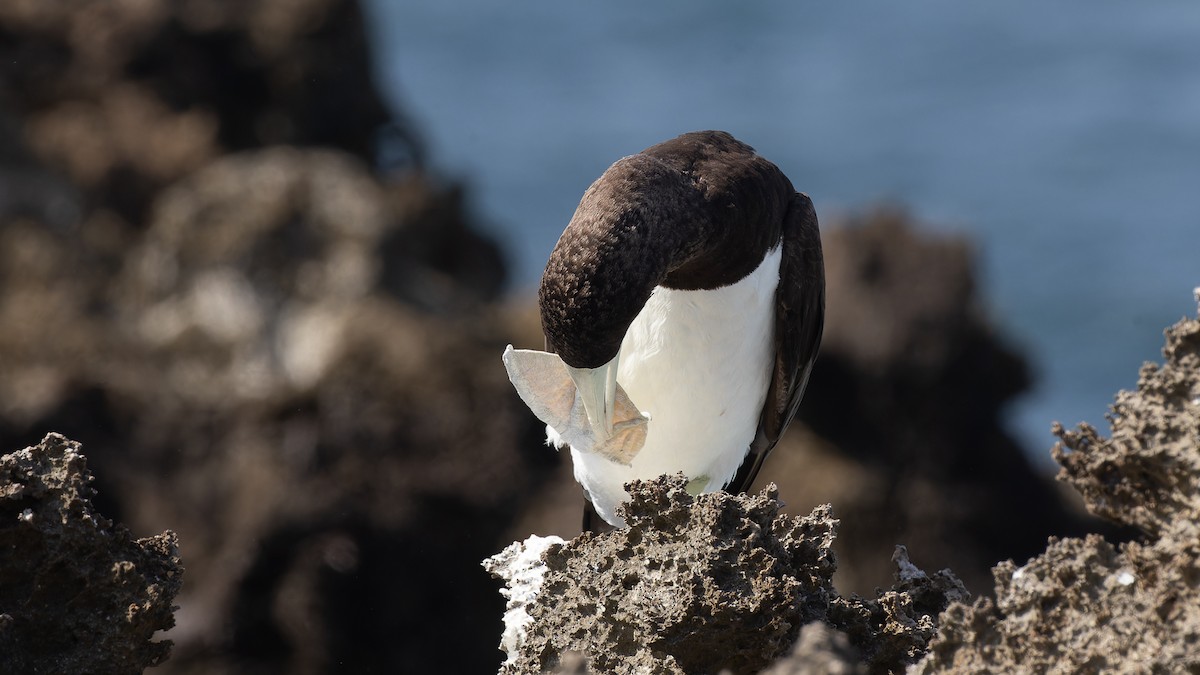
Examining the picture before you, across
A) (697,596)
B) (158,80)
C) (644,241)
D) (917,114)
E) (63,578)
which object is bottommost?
(697,596)

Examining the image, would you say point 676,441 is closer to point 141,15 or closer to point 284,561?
point 284,561

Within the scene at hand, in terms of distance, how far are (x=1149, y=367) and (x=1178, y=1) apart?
49.3 meters

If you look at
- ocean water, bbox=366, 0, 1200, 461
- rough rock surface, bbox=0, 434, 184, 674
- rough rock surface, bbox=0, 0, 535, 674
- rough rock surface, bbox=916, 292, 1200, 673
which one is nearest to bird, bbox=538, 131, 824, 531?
rough rock surface, bbox=0, 434, 184, 674

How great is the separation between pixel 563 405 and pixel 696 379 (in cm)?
114

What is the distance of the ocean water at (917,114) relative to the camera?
3809 cm

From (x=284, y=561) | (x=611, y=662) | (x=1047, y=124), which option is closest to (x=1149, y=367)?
(x=611, y=662)

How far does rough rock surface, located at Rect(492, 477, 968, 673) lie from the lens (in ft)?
14.0

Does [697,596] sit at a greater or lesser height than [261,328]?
lesser

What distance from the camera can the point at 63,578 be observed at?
15.0 feet

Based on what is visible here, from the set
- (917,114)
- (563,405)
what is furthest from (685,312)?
(917,114)

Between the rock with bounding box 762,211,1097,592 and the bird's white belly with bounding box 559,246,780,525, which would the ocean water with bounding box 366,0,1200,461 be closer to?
the rock with bounding box 762,211,1097,592

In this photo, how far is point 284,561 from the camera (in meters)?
11.8

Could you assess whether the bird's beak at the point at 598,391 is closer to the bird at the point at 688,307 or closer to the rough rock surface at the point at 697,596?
the bird at the point at 688,307

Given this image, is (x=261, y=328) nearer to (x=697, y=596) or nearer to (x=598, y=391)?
(x=598, y=391)
